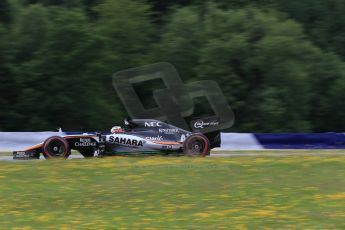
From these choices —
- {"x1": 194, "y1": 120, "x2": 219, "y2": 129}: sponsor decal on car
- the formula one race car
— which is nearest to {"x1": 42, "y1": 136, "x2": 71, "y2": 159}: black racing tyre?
the formula one race car

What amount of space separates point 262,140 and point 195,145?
505 centimetres

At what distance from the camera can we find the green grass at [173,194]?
8.97 m

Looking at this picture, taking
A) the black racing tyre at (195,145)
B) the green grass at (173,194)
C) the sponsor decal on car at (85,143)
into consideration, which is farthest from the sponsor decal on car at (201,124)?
the sponsor decal on car at (85,143)

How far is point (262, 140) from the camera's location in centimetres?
2069

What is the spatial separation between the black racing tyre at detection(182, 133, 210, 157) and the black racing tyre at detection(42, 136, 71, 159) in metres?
2.87

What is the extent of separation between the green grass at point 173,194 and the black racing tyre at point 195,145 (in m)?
1.38

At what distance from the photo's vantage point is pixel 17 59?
1151 inches

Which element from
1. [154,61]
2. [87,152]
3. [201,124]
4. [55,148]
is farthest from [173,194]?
[154,61]

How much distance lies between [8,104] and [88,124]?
11.7 ft

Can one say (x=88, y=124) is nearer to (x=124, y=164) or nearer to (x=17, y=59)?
(x=17, y=59)

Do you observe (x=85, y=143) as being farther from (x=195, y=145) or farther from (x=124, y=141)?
(x=195, y=145)

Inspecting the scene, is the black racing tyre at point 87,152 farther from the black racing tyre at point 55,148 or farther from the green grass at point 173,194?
the green grass at point 173,194

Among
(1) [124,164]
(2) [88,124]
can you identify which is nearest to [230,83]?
(2) [88,124]

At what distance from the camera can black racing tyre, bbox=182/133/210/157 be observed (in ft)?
52.9
